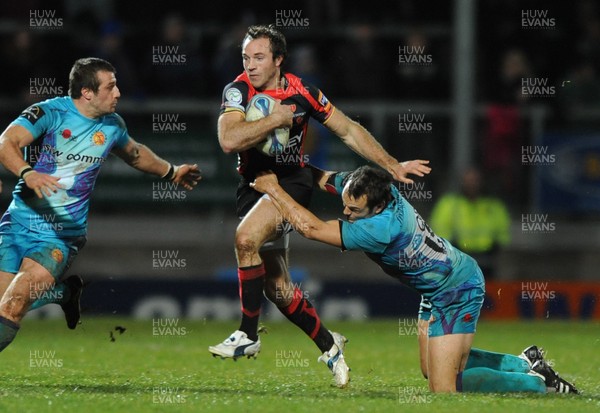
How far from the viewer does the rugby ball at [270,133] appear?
30.1ft

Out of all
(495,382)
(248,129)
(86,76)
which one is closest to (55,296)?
(86,76)

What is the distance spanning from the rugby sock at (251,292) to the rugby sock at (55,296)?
4.35ft

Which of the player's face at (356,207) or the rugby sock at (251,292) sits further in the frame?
the rugby sock at (251,292)

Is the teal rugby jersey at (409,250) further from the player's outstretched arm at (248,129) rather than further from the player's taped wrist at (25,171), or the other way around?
the player's taped wrist at (25,171)

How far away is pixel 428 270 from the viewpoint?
8633 millimetres

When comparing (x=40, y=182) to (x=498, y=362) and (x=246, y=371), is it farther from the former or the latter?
(x=498, y=362)

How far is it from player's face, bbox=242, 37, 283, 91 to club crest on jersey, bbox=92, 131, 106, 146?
111 centimetres

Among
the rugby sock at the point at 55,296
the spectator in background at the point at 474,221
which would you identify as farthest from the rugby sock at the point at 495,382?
the spectator in background at the point at 474,221

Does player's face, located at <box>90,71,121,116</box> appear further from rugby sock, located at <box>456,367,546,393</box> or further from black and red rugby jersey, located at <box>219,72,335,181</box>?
rugby sock, located at <box>456,367,546,393</box>


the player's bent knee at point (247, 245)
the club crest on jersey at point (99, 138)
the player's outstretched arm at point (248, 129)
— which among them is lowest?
the player's bent knee at point (247, 245)

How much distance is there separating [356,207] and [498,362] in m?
1.70

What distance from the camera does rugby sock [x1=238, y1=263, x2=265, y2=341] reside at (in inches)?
363

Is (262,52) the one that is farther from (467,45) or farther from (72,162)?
(467,45)

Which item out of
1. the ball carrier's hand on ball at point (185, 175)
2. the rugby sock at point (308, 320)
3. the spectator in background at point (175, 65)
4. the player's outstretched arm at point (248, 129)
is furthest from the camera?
the spectator in background at point (175, 65)
